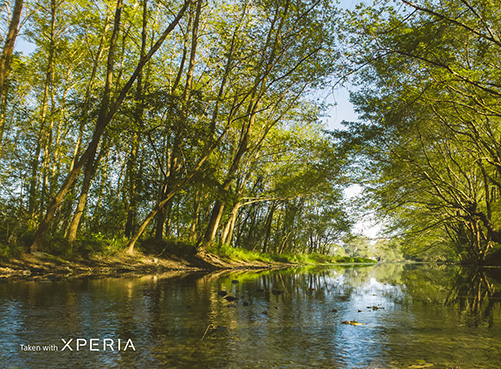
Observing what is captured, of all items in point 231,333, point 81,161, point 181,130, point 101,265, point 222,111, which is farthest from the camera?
point 222,111

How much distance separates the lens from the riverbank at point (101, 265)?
9.17 metres

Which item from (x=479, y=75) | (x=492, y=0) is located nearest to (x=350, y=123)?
(x=479, y=75)

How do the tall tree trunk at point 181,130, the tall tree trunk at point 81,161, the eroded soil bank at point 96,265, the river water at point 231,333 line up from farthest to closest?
the tall tree trunk at point 181,130
the tall tree trunk at point 81,161
the eroded soil bank at point 96,265
the river water at point 231,333

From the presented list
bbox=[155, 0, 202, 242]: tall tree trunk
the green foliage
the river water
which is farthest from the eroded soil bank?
the green foliage

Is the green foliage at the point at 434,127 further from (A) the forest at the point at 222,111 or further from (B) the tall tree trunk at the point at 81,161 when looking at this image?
(B) the tall tree trunk at the point at 81,161

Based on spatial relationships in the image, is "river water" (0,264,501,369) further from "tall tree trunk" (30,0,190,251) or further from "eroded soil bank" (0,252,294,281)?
"tall tree trunk" (30,0,190,251)

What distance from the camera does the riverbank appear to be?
9172 mm

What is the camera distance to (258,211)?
39.9 m

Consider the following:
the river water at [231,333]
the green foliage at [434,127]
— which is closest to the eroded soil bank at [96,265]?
the river water at [231,333]

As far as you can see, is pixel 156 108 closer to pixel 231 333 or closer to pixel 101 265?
pixel 101 265

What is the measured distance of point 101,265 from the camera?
38.2 ft

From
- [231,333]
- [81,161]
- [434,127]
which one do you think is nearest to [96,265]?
[81,161]

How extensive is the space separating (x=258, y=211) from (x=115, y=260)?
28222 millimetres

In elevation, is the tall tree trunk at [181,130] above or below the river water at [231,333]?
above
